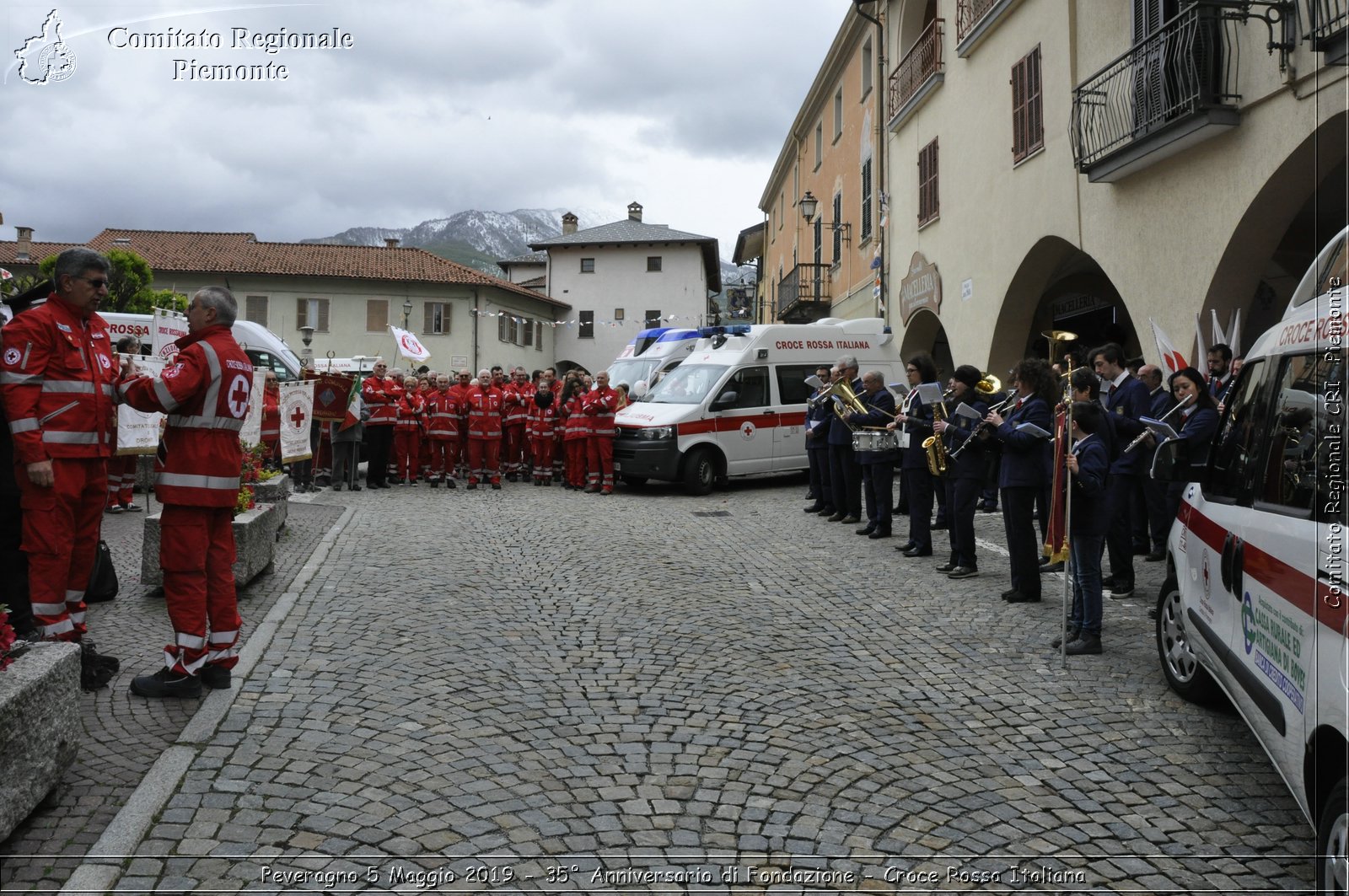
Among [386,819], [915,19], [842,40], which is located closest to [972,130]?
[915,19]

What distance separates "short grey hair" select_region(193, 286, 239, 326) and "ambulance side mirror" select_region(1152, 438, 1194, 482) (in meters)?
4.78

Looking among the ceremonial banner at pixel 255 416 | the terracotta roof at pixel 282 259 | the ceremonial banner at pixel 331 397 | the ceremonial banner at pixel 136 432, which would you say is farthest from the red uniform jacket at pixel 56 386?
the terracotta roof at pixel 282 259

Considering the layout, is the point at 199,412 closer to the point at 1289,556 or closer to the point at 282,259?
the point at 1289,556

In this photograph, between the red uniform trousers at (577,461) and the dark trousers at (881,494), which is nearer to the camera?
the dark trousers at (881,494)

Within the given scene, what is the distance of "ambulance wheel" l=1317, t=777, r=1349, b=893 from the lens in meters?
2.66

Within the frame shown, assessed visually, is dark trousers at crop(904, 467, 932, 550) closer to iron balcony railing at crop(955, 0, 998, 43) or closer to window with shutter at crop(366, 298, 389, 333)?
iron balcony railing at crop(955, 0, 998, 43)

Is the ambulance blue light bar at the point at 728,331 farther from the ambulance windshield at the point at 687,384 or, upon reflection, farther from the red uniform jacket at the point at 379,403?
the red uniform jacket at the point at 379,403

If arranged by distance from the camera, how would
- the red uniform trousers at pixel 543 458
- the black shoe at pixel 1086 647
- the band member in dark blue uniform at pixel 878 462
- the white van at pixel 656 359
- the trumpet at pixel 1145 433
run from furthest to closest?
1. the white van at pixel 656 359
2. the red uniform trousers at pixel 543 458
3. the band member in dark blue uniform at pixel 878 462
4. the trumpet at pixel 1145 433
5. the black shoe at pixel 1086 647

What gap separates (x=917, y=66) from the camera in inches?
767

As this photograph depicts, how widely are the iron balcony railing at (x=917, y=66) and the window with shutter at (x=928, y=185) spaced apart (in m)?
1.20

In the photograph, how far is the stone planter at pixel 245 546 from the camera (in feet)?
23.3

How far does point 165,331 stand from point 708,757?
9536 mm

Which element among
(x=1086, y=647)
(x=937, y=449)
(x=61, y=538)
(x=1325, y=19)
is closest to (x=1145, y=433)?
(x=937, y=449)

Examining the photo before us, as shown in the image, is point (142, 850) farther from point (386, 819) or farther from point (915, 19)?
point (915, 19)
